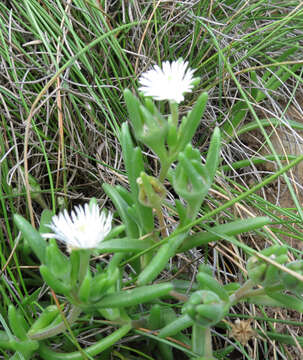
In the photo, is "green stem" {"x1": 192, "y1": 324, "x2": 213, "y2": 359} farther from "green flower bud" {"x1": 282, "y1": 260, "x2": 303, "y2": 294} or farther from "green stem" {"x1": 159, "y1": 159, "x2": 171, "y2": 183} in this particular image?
"green stem" {"x1": 159, "y1": 159, "x2": 171, "y2": 183}

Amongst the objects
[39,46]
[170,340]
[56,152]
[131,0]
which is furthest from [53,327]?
[131,0]

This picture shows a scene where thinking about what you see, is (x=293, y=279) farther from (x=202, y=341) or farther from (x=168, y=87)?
(x=168, y=87)

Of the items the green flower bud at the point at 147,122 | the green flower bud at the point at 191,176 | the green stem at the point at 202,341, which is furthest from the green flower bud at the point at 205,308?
the green flower bud at the point at 147,122

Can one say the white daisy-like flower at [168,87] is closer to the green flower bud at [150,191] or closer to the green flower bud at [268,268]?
the green flower bud at [150,191]

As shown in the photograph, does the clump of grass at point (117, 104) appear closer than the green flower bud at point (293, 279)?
No

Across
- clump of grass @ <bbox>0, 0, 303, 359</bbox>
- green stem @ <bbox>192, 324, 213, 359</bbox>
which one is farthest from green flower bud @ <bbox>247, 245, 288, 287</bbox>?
clump of grass @ <bbox>0, 0, 303, 359</bbox>

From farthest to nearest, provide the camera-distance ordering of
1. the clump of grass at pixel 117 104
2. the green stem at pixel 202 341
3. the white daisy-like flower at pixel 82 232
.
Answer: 1. the clump of grass at pixel 117 104
2. the green stem at pixel 202 341
3. the white daisy-like flower at pixel 82 232
